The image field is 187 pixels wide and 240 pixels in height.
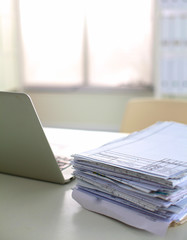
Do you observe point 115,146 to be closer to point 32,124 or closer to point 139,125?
point 32,124

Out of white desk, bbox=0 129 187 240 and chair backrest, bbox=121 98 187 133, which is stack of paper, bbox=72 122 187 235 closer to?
white desk, bbox=0 129 187 240

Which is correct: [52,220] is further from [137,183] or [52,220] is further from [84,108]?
[84,108]

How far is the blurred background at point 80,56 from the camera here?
3766 millimetres

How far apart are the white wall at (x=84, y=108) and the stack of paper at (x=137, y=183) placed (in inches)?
118

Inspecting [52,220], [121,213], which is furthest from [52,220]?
[121,213]

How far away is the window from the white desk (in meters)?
2.99

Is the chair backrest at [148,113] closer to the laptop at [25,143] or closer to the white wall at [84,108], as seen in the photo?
the laptop at [25,143]

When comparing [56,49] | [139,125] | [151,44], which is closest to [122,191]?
[139,125]

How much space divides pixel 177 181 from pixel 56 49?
3452 millimetres

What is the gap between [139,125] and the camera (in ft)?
5.70

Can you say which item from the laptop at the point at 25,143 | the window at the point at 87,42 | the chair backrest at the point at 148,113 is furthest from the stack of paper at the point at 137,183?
the window at the point at 87,42

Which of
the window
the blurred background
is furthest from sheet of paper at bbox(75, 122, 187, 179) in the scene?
the window

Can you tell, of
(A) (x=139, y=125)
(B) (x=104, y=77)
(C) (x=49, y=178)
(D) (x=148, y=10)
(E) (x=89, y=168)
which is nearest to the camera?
(E) (x=89, y=168)

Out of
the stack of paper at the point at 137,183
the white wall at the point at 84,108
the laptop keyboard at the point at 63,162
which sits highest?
the stack of paper at the point at 137,183
